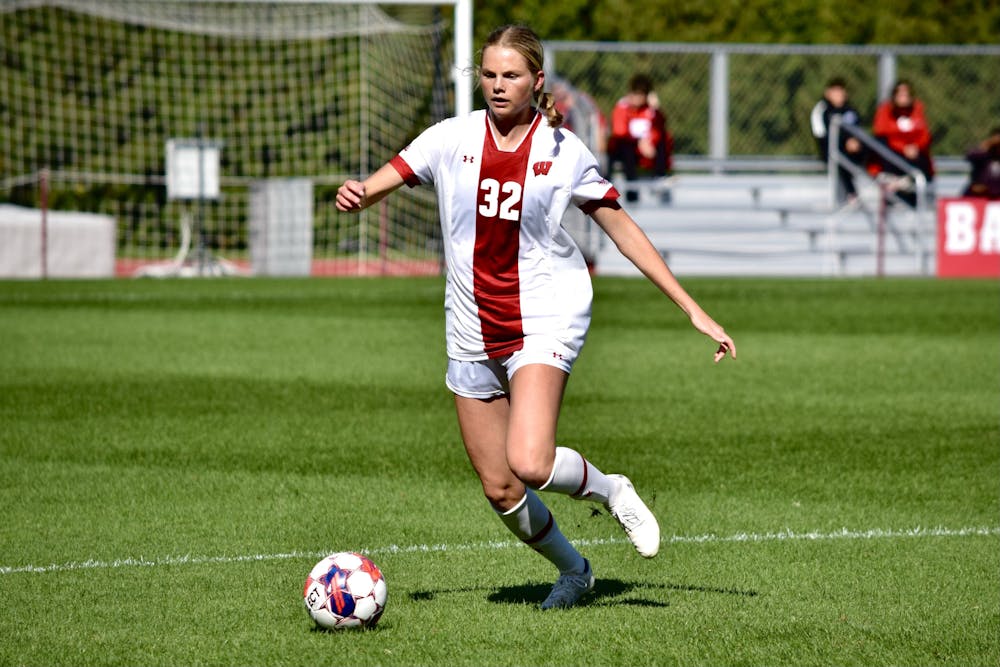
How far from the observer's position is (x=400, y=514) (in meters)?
7.81

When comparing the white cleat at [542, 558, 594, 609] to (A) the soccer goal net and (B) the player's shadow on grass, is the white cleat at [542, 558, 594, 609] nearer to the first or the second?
(B) the player's shadow on grass

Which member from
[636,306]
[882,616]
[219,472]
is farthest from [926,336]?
[882,616]

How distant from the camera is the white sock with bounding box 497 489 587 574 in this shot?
5.95 m

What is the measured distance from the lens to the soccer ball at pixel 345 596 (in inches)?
221

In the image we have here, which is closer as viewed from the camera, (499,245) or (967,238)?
(499,245)

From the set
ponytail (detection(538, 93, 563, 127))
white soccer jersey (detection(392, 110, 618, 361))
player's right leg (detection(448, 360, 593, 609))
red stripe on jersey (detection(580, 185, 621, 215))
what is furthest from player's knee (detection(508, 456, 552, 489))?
ponytail (detection(538, 93, 563, 127))

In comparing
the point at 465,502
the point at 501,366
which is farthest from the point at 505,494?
the point at 465,502

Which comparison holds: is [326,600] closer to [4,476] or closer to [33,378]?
[4,476]

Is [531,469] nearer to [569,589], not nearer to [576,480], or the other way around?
[576,480]

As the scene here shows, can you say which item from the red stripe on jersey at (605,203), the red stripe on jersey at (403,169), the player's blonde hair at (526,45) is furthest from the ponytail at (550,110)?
the red stripe on jersey at (403,169)

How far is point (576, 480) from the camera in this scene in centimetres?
576

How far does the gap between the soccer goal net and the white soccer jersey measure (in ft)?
68.3

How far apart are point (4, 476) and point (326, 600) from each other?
3720 millimetres

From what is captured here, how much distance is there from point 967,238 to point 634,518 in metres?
22.7
